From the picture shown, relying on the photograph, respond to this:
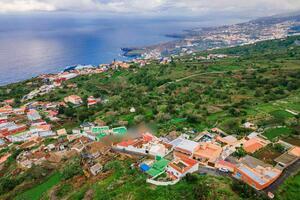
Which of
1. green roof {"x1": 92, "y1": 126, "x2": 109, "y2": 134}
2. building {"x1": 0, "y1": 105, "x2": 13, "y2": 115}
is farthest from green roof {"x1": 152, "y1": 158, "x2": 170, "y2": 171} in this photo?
→ building {"x1": 0, "y1": 105, "x2": 13, "y2": 115}

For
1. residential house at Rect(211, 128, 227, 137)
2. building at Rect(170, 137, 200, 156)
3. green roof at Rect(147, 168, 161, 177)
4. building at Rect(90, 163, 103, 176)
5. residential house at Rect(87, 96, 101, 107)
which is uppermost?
green roof at Rect(147, 168, 161, 177)

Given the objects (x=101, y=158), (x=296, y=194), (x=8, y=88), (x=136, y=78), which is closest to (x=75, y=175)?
(x=101, y=158)

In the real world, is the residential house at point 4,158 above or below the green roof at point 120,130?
below

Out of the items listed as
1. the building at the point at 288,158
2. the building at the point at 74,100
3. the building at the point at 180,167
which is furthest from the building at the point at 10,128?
the building at the point at 288,158

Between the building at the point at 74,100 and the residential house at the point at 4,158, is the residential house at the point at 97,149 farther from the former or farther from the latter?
the building at the point at 74,100

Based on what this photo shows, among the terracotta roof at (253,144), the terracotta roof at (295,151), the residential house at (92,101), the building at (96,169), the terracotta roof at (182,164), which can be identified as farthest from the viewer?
the residential house at (92,101)

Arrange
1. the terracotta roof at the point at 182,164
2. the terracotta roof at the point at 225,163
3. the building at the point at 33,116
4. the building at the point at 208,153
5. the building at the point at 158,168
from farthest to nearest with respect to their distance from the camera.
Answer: the building at the point at 33,116, the building at the point at 208,153, the terracotta roof at the point at 225,163, the building at the point at 158,168, the terracotta roof at the point at 182,164

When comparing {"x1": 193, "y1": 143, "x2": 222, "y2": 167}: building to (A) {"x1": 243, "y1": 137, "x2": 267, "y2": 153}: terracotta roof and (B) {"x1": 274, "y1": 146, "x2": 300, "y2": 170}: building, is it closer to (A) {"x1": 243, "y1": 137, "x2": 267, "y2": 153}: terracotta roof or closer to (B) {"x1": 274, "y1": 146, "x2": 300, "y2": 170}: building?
(A) {"x1": 243, "y1": 137, "x2": 267, "y2": 153}: terracotta roof
